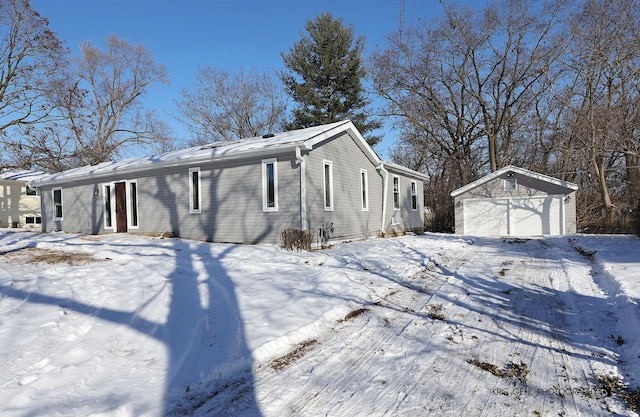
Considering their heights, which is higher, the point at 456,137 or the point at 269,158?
the point at 456,137

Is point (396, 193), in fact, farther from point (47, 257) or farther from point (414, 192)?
point (47, 257)

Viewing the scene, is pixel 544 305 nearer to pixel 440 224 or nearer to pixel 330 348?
pixel 330 348

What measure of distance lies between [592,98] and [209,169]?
19.9m

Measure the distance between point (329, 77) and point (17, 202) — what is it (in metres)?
22.2

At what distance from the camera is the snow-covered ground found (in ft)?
9.78

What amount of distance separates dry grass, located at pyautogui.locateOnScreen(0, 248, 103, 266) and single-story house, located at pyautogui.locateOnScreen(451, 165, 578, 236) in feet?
63.2

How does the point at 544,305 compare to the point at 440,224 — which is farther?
the point at 440,224

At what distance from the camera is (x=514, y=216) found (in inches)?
837

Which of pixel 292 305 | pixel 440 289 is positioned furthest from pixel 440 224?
pixel 292 305

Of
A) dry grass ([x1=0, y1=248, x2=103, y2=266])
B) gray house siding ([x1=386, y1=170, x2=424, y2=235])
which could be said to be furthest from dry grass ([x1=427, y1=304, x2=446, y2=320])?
gray house siding ([x1=386, y1=170, x2=424, y2=235])

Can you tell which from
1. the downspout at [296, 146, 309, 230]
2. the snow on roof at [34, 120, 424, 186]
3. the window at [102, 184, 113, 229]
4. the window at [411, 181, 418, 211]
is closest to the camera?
the downspout at [296, 146, 309, 230]

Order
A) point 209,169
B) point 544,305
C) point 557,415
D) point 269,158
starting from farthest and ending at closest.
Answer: point 209,169, point 269,158, point 544,305, point 557,415

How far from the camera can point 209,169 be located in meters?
13.2

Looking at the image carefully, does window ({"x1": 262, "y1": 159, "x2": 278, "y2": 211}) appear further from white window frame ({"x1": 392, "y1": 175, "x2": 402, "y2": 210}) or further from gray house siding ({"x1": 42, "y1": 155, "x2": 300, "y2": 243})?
white window frame ({"x1": 392, "y1": 175, "x2": 402, "y2": 210})
